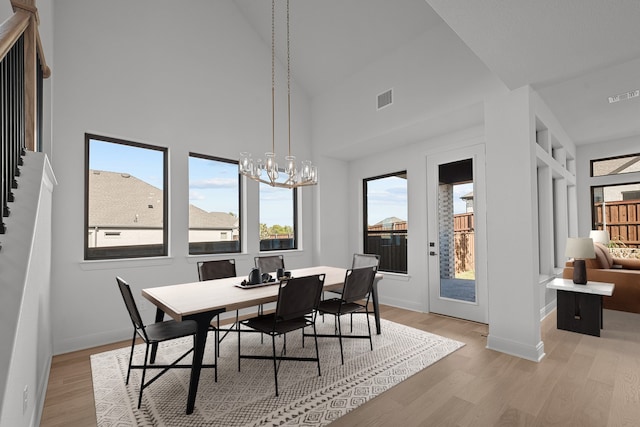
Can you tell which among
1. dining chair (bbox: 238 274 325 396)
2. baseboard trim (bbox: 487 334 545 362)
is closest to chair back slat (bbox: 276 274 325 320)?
dining chair (bbox: 238 274 325 396)

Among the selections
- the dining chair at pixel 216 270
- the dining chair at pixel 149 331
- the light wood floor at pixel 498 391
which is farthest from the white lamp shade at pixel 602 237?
the dining chair at pixel 149 331

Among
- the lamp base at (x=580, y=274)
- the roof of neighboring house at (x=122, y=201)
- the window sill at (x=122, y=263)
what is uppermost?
the roof of neighboring house at (x=122, y=201)

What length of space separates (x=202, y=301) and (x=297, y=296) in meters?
0.74

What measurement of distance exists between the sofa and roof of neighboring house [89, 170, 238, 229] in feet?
18.7

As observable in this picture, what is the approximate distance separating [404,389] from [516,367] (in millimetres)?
1157

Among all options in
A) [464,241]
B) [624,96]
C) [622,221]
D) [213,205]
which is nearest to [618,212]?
[622,221]

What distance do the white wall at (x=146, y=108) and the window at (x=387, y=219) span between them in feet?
5.07

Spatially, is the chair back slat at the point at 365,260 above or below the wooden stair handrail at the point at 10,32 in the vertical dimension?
below

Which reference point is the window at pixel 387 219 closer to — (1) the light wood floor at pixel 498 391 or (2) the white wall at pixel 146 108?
(2) the white wall at pixel 146 108

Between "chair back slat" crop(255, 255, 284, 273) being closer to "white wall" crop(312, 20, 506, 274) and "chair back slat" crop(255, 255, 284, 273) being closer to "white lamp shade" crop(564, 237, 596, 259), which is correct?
"white wall" crop(312, 20, 506, 274)

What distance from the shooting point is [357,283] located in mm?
3160

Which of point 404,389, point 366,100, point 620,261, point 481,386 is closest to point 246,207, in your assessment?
point 366,100

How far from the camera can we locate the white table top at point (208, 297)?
2286 millimetres

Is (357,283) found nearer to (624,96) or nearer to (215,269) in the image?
(215,269)
